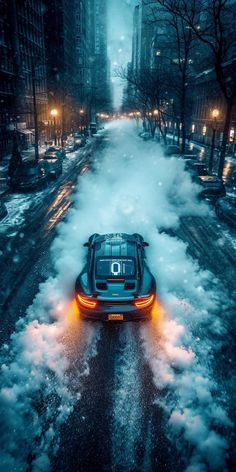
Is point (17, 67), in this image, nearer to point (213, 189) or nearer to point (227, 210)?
point (213, 189)

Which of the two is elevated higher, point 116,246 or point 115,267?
point 116,246

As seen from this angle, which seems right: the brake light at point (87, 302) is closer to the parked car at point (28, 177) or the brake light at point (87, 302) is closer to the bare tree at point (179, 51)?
the parked car at point (28, 177)

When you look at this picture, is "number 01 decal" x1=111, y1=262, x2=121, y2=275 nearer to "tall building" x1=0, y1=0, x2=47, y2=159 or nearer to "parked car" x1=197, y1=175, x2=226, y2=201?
"parked car" x1=197, y1=175, x2=226, y2=201

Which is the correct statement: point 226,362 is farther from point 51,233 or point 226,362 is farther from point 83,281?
point 51,233

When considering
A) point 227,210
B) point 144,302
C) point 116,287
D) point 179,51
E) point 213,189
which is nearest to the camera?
point 144,302

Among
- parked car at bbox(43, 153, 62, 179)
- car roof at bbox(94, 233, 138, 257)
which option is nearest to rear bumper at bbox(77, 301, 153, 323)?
car roof at bbox(94, 233, 138, 257)

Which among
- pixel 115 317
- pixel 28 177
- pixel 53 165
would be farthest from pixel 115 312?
pixel 53 165

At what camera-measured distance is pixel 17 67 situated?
133ft

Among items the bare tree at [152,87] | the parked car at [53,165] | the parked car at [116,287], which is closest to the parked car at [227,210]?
the parked car at [116,287]

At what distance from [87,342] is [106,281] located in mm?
1378

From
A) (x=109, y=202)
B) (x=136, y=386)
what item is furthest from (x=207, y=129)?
(x=136, y=386)

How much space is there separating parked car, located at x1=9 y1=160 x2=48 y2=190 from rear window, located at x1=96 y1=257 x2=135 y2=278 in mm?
14239

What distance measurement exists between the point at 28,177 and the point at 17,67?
28.1 meters

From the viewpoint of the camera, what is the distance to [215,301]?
832 cm
